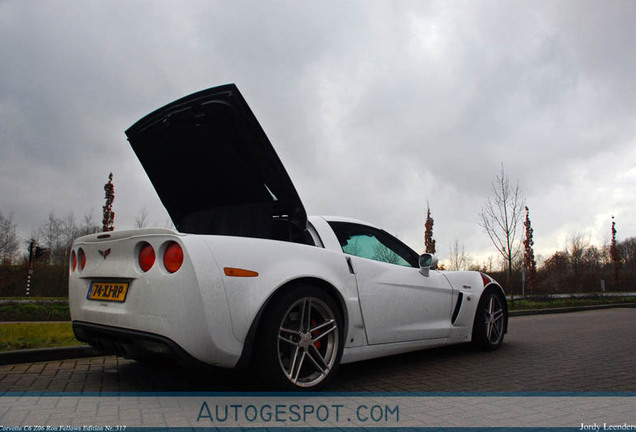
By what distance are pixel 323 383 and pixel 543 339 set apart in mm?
4876

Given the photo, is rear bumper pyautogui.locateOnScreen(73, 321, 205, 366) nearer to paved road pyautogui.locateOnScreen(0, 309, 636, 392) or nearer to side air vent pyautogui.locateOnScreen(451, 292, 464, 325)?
paved road pyautogui.locateOnScreen(0, 309, 636, 392)

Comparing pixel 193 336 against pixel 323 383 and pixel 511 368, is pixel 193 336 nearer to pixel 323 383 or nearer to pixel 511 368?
pixel 323 383

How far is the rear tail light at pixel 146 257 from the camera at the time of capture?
3068mm

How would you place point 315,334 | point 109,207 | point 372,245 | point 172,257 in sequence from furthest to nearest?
point 109,207, point 372,245, point 315,334, point 172,257

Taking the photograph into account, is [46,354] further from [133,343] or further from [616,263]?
[616,263]

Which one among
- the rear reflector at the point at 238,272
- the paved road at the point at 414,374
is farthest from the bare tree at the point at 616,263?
the rear reflector at the point at 238,272

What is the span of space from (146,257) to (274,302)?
0.91m

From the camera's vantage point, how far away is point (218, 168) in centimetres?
400

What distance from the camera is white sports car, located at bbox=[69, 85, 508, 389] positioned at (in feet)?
9.48

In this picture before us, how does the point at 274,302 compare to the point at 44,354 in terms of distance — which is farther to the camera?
the point at 44,354

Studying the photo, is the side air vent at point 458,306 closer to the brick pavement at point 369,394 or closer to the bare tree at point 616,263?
the brick pavement at point 369,394

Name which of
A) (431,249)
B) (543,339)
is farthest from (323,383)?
(431,249)

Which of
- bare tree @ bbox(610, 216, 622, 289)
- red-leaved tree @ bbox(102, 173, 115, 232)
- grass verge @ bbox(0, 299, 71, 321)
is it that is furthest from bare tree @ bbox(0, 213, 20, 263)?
bare tree @ bbox(610, 216, 622, 289)

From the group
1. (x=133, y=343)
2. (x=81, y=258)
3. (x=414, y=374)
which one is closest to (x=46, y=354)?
(x=81, y=258)
